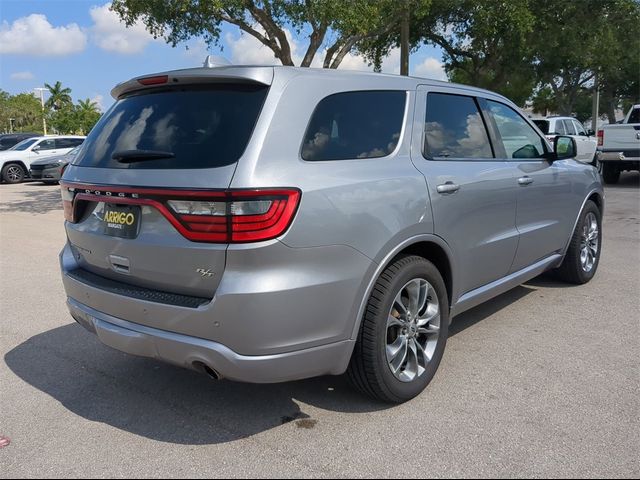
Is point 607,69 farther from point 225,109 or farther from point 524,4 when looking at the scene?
point 225,109

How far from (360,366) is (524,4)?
47.6 ft

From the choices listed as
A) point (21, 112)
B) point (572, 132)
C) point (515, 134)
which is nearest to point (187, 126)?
point (515, 134)

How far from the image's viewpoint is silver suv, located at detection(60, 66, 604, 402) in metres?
2.59

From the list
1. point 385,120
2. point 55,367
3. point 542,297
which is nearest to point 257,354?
point 385,120

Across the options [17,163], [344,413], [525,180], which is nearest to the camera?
[344,413]

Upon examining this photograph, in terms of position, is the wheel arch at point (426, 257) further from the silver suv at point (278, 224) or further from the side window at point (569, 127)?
the side window at point (569, 127)

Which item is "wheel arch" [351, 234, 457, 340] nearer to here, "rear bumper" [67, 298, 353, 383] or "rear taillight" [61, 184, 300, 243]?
"rear bumper" [67, 298, 353, 383]

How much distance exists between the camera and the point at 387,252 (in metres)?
3.01

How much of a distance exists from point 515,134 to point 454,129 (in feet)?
3.39

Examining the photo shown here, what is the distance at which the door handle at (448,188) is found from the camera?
3434mm

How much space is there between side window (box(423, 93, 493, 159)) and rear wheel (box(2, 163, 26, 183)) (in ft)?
66.3

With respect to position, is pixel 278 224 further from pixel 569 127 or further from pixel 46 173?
pixel 46 173

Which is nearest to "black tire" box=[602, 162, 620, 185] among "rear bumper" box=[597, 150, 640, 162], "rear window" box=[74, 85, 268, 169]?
"rear bumper" box=[597, 150, 640, 162]

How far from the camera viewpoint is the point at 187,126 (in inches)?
113
